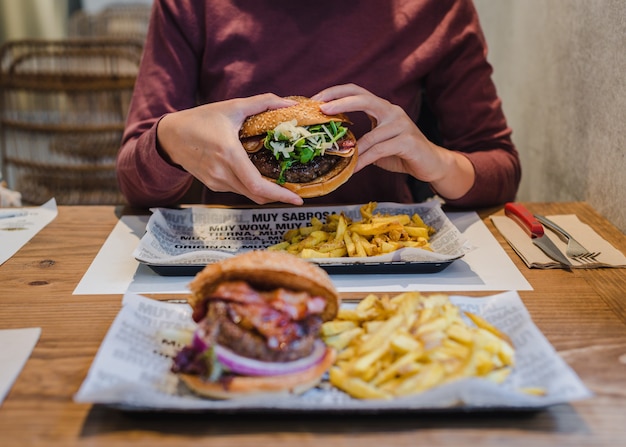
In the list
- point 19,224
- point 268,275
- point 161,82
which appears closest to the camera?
point 268,275

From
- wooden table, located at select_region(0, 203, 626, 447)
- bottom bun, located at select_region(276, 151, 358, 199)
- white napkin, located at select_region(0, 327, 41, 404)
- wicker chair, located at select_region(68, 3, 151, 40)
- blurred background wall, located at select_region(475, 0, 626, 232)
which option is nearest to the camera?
wooden table, located at select_region(0, 203, 626, 447)

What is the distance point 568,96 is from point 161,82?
1.52 m

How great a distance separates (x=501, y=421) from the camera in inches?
43.2

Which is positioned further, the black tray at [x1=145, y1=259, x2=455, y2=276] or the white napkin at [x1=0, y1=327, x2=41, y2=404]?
the black tray at [x1=145, y1=259, x2=455, y2=276]

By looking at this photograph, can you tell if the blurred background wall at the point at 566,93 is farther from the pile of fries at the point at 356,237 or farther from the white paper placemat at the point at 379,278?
the pile of fries at the point at 356,237

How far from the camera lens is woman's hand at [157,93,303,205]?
176 centimetres

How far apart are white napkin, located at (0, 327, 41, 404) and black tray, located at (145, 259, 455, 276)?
0.38 metres

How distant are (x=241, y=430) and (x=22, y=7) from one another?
7.29m

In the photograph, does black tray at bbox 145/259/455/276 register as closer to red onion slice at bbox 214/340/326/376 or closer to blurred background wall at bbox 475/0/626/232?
red onion slice at bbox 214/340/326/376

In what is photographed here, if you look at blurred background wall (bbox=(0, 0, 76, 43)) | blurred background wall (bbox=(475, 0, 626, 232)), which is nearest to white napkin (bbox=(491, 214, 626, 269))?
blurred background wall (bbox=(475, 0, 626, 232))

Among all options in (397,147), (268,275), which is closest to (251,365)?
(268,275)

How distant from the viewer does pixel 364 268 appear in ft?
5.58

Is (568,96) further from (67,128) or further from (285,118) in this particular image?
(67,128)

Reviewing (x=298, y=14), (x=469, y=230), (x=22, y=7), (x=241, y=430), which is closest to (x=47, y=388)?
(x=241, y=430)
